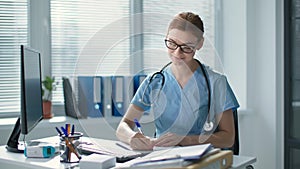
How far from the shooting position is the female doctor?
5.59 feet

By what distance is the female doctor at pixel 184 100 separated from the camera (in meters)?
1.70

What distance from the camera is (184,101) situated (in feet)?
6.21

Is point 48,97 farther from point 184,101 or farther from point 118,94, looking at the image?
point 184,101

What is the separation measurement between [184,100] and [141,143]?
0.35m

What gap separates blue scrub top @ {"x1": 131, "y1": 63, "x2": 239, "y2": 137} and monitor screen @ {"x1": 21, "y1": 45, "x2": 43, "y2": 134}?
0.45 meters

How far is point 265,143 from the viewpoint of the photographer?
3262 millimetres

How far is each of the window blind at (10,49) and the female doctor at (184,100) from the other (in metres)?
1.17

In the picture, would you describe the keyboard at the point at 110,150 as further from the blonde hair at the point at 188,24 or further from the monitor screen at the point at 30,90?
the blonde hair at the point at 188,24

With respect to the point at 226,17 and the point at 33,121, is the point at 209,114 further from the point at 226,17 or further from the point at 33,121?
the point at 226,17

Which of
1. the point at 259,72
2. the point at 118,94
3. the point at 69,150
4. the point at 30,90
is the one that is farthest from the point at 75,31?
the point at 69,150

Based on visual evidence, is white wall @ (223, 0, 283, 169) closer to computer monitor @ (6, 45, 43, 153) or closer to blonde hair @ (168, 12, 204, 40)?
blonde hair @ (168, 12, 204, 40)

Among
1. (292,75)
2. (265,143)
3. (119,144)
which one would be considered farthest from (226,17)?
(119,144)

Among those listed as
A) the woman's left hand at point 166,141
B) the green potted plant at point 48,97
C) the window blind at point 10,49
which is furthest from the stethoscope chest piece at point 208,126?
the window blind at point 10,49

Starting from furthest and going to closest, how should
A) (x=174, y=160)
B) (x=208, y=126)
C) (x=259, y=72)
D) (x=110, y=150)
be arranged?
(x=259, y=72)
(x=208, y=126)
(x=110, y=150)
(x=174, y=160)
